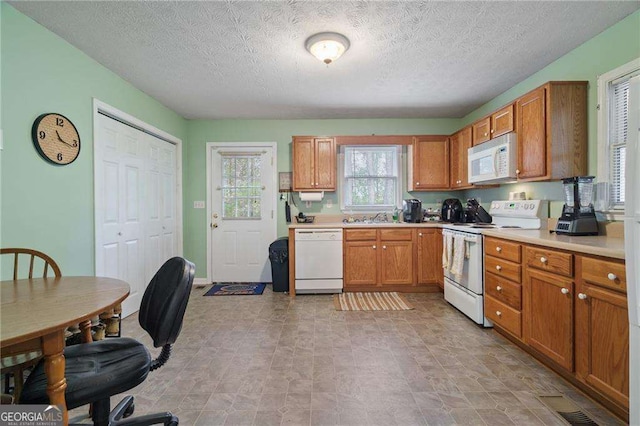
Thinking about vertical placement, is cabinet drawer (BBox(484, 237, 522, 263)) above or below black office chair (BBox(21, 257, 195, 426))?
above

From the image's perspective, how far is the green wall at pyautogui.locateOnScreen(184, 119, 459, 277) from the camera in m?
4.39

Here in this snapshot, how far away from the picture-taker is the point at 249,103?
370cm

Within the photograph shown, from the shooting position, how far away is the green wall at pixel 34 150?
1.87m

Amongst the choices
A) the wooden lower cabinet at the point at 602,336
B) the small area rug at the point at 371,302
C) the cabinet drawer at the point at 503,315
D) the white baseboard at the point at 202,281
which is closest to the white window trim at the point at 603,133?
the wooden lower cabinet at the point at 602,336

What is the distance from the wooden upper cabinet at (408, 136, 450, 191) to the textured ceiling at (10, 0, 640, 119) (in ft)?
2.37

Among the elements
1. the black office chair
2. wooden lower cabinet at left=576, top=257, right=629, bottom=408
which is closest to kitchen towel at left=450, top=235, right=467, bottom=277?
wooden lower cabinet at left=576, top=257, right=629, bottom=408

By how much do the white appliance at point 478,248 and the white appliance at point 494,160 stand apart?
1.13 ft

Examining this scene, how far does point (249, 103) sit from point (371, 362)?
326 centimetres

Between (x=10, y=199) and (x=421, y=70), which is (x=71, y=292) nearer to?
(x=10, y=199)

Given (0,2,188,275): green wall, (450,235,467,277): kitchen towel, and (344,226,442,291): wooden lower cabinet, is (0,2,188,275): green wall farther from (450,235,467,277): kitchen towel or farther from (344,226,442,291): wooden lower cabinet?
(450,235,467,277): kitchen towel

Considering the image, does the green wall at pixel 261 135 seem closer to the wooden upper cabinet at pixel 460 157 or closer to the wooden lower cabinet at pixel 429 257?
the wooden upper cabinet at pixel 460 157

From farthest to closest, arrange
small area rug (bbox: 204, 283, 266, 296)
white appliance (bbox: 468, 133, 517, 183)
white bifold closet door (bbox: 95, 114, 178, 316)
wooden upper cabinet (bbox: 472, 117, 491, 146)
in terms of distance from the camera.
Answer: small area rug (bbox: 204, 283, 266, 296) → wooden upper cabinet (bbox: 472, 117, 491, 146) → white appliance (bbox: 468, 133, 517, 183) → white bifold closet door (bbox: 95, 114, 178, 316)

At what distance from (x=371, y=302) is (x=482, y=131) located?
2.39 meters

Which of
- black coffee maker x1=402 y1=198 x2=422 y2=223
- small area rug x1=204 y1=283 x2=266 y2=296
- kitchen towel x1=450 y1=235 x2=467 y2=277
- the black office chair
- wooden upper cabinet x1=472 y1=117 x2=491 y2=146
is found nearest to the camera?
the black office chair
